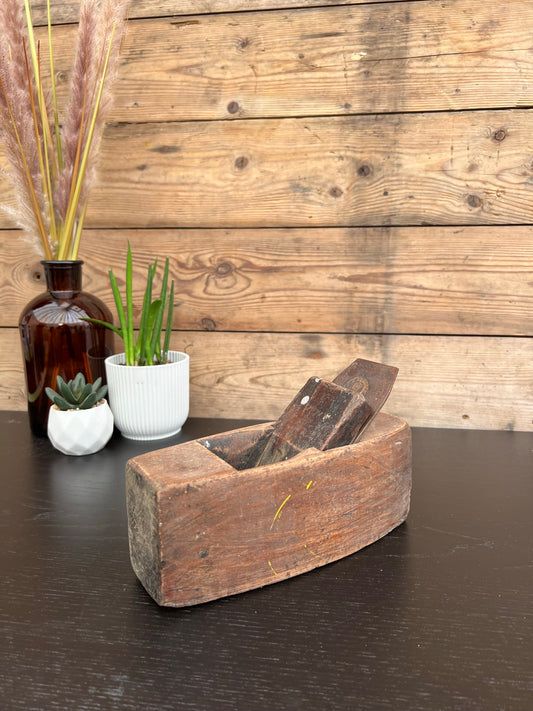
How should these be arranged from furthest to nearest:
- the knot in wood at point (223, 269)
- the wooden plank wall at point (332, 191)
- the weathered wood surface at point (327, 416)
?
the knot in wood at point (223, 269) → the wooden plank wall at point (332, 191) → the weathered wood surface at point (327, 416)

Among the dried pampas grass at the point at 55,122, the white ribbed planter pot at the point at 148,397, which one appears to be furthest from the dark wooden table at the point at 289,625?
the dried pampas grass at the point at 55,122

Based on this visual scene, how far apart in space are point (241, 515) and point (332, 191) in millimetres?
748

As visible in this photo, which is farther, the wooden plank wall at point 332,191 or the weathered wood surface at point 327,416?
the wooden plank wall at point 332,191

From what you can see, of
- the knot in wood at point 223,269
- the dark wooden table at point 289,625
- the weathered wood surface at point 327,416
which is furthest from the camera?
the knot in wood at point 223,269

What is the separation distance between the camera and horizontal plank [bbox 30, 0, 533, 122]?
1061 millimetres

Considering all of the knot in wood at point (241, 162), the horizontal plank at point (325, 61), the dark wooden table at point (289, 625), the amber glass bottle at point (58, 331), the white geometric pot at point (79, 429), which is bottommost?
the dark wooden table at point (289, 625)

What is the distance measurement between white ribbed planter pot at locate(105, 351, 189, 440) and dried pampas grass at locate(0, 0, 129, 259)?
0.27 meters

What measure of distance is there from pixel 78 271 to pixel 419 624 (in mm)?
861

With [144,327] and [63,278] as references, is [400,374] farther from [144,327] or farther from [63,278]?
[63,278]

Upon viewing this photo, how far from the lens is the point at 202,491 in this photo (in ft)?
1.92

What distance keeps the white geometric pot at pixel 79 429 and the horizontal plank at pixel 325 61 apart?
2.03 feet

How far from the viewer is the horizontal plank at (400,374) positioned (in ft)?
Answer: 3.76

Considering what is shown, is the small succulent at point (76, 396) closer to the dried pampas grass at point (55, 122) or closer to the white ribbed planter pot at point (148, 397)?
the white ribbed planter pot at point (148, 397)

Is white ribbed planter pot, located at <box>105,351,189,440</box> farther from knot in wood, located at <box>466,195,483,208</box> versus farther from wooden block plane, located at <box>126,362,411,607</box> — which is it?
knot in wood, located at <box>466,195,483,208</box>
